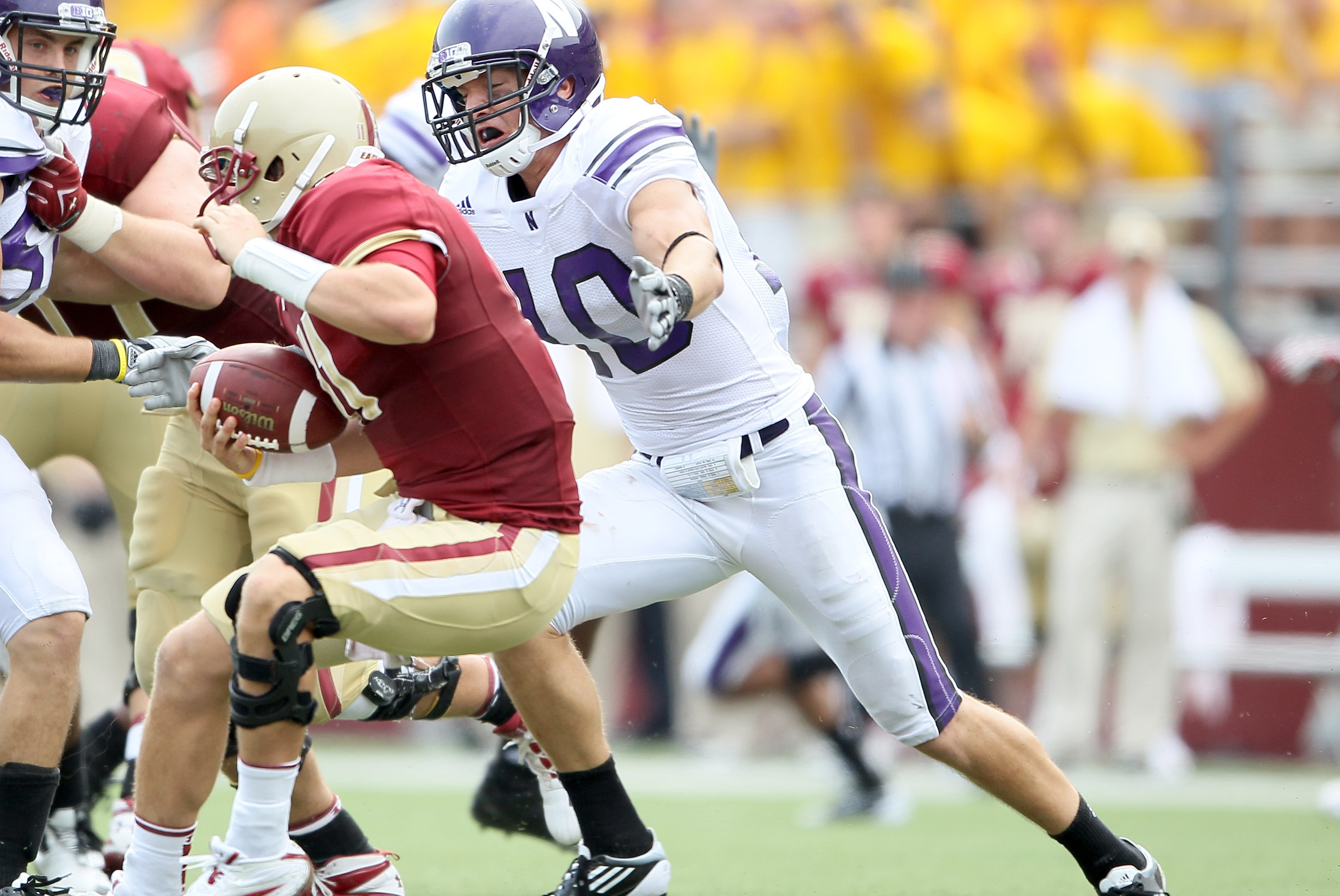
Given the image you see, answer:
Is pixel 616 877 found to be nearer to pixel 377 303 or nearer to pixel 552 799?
pixel 552 799

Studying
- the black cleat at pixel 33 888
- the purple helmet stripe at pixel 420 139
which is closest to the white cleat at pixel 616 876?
the black cleat at pixel 33 888

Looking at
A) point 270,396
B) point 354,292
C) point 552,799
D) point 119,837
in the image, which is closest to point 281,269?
point 354,292

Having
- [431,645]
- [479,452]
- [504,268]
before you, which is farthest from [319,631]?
[504,268]

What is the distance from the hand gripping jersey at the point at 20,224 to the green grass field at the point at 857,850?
180 cm

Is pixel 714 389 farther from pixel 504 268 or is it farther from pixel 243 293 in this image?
pixel 243 293

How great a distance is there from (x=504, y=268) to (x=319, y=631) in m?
1.04

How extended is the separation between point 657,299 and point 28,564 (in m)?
1.44

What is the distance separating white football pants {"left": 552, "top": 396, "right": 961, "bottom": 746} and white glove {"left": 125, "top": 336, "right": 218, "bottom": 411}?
33.7 inches

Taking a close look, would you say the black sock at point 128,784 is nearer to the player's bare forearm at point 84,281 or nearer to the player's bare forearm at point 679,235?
the player's bare forearm at point 84,281

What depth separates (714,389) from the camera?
366cm

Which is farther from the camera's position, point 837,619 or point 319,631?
point 837,619

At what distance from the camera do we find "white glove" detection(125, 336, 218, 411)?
10.6 ft

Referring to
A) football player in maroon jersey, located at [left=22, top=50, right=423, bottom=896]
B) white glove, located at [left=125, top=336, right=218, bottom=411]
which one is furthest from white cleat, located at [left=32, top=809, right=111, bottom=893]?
white glove, located at [left=125, top=336, right=218, bottom=411]

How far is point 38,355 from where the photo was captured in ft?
11.3
